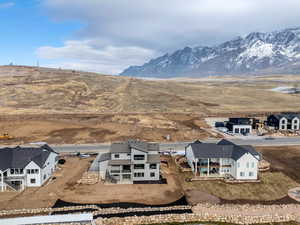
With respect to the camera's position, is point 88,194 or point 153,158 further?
point 153,158

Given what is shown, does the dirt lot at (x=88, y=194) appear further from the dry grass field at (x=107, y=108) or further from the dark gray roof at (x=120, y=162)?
the dry grass field at (x=107, y=108)

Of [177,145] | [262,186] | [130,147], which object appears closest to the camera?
[262,186]

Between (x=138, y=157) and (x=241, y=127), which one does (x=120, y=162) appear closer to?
(x=138, y=157)

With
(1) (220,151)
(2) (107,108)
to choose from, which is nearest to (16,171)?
(1) (220,151)

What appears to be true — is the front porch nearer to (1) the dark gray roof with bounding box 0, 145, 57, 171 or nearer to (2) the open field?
(1) the dark gray roof with bounding box 0, 145, 57, 171

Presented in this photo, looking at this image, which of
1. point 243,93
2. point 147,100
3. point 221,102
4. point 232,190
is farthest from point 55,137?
point 243,93

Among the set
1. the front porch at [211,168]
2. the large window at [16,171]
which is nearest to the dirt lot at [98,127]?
the front porch at [211,168]

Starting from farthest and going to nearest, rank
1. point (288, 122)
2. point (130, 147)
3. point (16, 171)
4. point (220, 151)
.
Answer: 1. point (288, 122)
2. point (220, 151)
3. point (130, 147)
4. point (16, 171)
